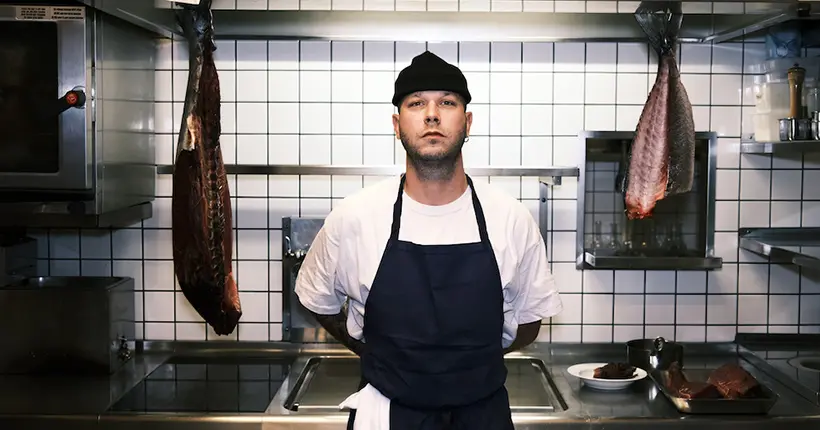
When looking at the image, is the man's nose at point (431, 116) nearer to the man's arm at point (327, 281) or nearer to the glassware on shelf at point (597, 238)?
the man's arm at point (327, 281)

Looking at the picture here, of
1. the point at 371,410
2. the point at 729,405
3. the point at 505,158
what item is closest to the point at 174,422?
the point at 371,410

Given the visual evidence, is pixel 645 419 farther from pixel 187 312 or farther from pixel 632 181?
pixel 187 312

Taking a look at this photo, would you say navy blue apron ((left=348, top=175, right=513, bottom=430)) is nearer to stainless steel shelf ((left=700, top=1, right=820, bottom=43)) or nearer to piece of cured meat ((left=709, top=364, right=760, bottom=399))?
piece of cured meat ((left=709, top=364, right=760, bottom=399))

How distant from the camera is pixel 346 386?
2.96m

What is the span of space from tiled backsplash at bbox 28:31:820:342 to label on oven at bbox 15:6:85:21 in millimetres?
593

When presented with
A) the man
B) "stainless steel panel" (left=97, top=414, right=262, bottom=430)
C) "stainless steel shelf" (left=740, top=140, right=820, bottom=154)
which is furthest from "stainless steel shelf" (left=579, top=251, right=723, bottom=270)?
"stainless steel panel" (left=97, top=414, right=262, bottom=430)

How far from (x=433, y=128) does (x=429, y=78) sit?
12cm

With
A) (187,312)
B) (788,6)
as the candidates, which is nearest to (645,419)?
(788,6)

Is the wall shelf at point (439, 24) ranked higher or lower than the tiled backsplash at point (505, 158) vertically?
higher

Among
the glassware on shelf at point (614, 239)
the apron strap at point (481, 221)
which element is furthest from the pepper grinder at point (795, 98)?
the apron strap at point (481, 221)

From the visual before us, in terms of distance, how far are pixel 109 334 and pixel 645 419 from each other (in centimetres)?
174

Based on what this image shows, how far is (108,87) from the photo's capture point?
2.79 metres

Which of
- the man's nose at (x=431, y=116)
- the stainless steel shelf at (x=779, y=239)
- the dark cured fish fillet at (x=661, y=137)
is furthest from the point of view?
the stainless steel shelf at (x=779, y=239)

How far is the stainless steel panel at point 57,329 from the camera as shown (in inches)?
116
